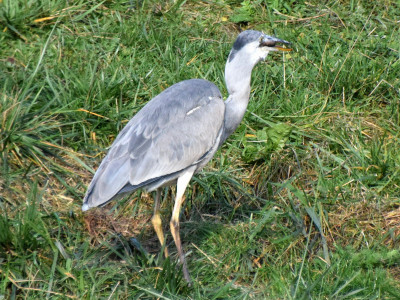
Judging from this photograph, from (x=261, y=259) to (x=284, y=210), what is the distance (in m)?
0.45

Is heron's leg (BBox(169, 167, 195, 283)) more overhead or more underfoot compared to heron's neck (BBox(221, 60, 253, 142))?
more underfoot

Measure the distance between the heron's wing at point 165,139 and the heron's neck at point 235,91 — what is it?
0.29 ft

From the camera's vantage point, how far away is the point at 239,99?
516 centimetres

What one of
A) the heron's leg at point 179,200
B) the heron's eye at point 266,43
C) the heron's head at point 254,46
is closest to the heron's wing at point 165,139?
the heron's leg at point 179,200

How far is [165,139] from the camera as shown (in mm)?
4883

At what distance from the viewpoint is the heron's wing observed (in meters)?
4.64

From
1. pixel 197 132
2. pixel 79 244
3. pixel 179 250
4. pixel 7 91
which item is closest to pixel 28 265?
pixel 79 244

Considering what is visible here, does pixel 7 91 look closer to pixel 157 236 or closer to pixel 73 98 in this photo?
pixel 73 98

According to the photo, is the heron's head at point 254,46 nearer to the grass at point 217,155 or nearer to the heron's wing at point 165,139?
the heron's wing at point 165,139

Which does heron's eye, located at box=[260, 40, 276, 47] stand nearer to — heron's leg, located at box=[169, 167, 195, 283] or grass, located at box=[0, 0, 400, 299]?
grass, located at box=[0, 0, 400, 299]

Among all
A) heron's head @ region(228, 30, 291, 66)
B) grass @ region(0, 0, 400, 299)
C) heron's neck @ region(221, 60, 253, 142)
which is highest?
heron's head @ region(228, 30, 291, 66)

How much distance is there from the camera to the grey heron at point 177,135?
184 inches

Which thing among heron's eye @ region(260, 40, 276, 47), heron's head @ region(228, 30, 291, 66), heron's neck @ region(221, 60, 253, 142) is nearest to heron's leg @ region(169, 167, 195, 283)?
heron's neck @ region(221, 60, 253, 142)

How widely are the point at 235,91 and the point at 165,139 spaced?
0.65 m
